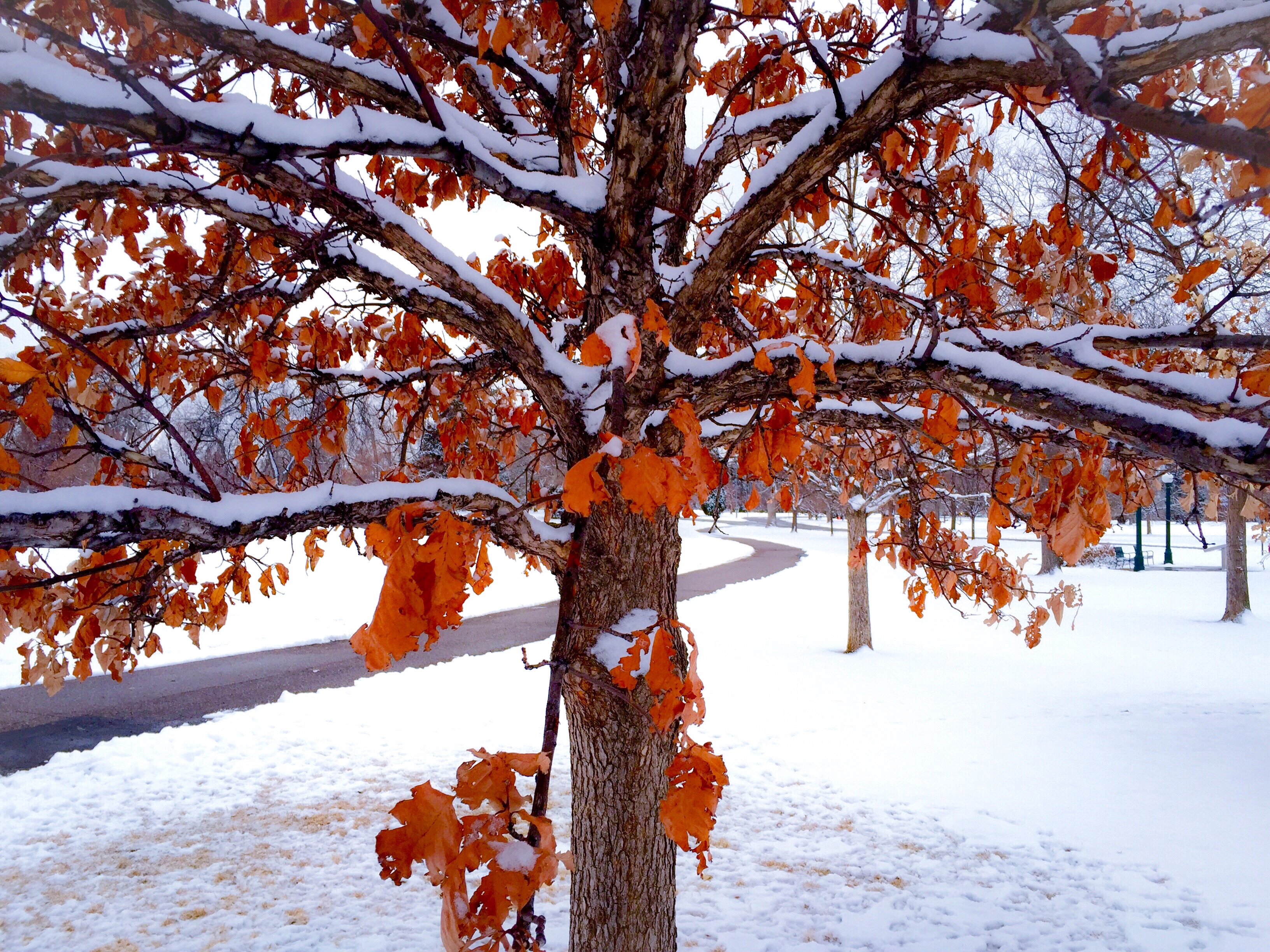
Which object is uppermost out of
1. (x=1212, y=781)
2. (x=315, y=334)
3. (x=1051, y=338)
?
(x=315, y=334)

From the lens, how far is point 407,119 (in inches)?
83.6

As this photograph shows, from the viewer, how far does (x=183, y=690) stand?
375 inches

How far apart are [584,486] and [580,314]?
2.73 meters

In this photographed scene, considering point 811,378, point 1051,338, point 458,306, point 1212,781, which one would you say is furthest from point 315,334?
point 1212,781

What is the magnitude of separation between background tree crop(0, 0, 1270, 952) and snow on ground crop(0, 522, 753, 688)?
15.0 feet

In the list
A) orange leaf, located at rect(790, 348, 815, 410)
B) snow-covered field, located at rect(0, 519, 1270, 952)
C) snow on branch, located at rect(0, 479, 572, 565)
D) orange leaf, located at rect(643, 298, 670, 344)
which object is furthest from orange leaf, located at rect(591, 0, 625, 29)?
snow-covered field, located at rect(0, 519, 1270, 952)

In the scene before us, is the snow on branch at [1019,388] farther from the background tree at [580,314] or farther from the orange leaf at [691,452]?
the orange leaf at [691,452]

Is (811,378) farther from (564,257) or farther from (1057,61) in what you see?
(564,257)

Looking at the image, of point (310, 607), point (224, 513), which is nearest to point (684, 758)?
point (224, 513)

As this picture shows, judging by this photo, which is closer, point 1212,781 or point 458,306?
point 458,306

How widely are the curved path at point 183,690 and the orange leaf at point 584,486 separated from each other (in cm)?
643

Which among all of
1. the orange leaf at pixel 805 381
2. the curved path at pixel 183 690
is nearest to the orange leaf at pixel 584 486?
the orange leaf at pixel 805 381

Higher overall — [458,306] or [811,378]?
[458,306]

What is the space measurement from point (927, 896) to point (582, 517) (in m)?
3.90
